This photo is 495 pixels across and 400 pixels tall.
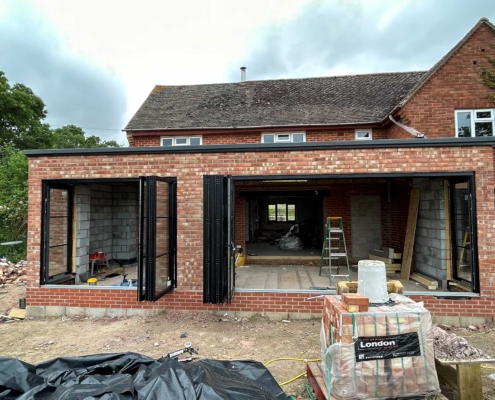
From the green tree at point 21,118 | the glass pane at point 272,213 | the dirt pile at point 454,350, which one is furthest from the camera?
the green tree at point 21,118

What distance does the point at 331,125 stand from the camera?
10.8 meters

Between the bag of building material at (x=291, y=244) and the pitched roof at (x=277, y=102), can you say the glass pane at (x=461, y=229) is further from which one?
the bag of building material at (x=291, y=244)

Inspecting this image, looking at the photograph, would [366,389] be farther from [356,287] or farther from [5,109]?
[5,109]

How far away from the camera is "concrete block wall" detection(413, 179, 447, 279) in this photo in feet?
22.3

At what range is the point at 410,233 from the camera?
7.96m

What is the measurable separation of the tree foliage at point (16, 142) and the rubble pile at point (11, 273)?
9.51ft

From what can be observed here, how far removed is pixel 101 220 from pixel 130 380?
288 inches

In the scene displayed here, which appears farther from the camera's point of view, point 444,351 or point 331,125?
point 331,125

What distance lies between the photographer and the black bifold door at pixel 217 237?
559 centimetres

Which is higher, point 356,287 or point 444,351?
point 356,287

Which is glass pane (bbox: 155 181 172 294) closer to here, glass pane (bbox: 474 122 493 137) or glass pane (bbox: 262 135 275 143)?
glass pane (bbox: 262 135 275 143)

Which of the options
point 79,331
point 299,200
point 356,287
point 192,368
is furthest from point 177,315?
point 299,200

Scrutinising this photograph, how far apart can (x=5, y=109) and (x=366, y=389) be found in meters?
33.2

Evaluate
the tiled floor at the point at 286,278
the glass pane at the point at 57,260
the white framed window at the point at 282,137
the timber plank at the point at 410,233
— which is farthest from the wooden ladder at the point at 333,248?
the glass pane at the point at 57,260
